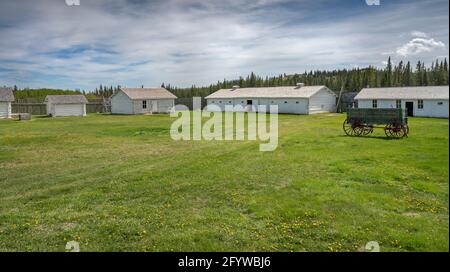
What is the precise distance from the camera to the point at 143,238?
5.56 meters

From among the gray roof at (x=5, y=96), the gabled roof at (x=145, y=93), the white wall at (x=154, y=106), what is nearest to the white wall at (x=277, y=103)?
the white wall at (x=154, y=106)

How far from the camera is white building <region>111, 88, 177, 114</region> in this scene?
50.5 m

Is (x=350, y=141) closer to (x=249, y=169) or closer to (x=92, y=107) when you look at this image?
(x=249, y=169)

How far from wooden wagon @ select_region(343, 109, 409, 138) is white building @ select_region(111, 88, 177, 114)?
3568 cm

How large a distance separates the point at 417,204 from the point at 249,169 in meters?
4.74

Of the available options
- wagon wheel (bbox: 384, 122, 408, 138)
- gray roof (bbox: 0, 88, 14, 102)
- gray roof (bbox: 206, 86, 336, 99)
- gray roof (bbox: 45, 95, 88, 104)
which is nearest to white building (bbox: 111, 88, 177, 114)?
gray roof (bbox: 45, 95, 88, 104)

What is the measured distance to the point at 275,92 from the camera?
48.8 meters

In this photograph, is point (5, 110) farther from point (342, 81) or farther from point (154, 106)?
point (342, 81)

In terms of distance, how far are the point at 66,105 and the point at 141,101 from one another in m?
9.51

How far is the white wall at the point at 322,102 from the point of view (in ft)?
143

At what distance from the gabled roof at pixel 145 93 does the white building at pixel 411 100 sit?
1037 inches

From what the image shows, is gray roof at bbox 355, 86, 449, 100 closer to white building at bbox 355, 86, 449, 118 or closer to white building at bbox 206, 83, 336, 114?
white building at bbox 355, 86, 449, 118

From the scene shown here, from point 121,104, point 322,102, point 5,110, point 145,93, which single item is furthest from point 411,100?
point 5,110
